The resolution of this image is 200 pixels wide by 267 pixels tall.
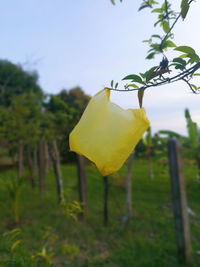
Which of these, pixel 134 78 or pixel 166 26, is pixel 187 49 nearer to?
pixel 134 78

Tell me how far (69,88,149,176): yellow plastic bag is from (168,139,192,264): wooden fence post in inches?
63.9

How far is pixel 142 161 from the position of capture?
272 inches

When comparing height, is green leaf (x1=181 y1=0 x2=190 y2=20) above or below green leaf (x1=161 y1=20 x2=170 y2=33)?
below

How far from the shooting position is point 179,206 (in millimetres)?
1883

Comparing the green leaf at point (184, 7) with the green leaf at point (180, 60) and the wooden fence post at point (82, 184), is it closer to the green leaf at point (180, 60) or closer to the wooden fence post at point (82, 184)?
the green leaf at point (180, 60)

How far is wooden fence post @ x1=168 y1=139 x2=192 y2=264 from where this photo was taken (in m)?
1.88

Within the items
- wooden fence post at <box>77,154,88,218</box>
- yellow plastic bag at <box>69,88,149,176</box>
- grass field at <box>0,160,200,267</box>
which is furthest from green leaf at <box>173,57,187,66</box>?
wooden fence post at <box>77,154,88,218</box>

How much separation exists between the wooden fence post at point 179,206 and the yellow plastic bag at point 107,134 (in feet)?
5.33

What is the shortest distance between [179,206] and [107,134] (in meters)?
1.69

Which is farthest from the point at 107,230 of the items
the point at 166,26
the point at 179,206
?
the point at 166,26

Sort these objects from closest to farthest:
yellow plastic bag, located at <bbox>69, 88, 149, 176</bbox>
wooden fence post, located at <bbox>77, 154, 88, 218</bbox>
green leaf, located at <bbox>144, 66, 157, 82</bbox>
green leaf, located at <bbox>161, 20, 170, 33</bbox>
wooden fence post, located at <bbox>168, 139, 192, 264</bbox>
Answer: yellow plastic bag, located at <bbox>69, 88, 149, 176</bbox> < green leaf, located at <bbox>144, 66, 157, 82</bbox> < green leaf, located at <bbox>161, 20, 170, 33</bbox> < wooden fence post, located at <bbox>168, 139, 192, 264</bbox> < wooden fence post, located at <bbox>77, 154, 88, 218</bbox>

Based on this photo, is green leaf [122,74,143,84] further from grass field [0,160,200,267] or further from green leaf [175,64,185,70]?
grass field [0,160,200,267]

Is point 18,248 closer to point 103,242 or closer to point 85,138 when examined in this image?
point 85,138

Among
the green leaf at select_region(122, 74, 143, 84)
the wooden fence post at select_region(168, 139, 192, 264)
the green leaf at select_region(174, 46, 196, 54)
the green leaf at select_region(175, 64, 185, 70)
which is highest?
the green leaf at select_region(174, 46, 196, 54)
